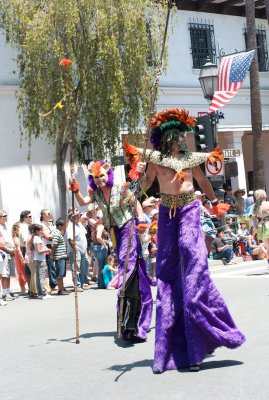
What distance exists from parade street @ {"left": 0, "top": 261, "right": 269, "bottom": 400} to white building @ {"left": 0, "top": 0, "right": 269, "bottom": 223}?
10.4m

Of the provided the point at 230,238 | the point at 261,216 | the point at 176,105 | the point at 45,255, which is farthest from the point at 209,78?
the point at 176,105

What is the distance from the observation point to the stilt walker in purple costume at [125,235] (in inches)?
342

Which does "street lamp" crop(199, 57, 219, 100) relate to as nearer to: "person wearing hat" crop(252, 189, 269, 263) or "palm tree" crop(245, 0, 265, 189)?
"person wearing hat" crop(252, 189, 269, 263)

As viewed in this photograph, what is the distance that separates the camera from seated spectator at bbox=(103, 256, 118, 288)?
51.2 ft

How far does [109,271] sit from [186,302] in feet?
29.5

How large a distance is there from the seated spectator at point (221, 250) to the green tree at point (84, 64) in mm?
3998

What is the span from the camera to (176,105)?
83.5 ft

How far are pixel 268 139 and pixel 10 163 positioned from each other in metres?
11.4

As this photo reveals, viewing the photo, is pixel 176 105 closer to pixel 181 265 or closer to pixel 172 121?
pixel 172 121

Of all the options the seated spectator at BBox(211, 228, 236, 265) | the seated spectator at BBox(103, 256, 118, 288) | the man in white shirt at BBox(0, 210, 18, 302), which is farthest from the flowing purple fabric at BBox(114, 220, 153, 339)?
the seated spectator at BBox(211, 228, 236, 265)

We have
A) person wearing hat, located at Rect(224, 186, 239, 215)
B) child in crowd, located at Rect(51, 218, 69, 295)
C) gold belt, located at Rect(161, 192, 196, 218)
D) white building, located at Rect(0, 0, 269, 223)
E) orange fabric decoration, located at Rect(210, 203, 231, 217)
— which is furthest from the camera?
person wearing hat, located at Rect(224, 186, 239, 215)

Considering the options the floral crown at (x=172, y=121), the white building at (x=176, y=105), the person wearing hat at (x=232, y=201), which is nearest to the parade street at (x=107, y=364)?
the floral crown at (x=172, y=121)

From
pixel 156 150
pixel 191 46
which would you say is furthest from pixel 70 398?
pixel 191 46

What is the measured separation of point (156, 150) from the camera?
7504mm
